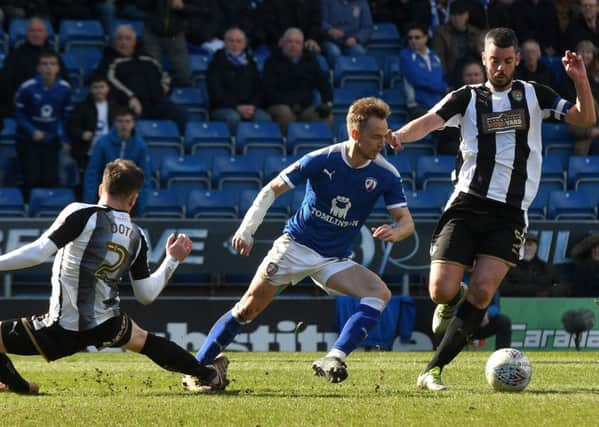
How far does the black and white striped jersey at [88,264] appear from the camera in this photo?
8617mm

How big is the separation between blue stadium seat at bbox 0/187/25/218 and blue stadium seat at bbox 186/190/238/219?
2066 millimetres

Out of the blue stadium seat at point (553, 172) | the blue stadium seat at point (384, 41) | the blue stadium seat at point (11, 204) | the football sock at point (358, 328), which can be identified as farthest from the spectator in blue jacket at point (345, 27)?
the football sock at point (358, 328)

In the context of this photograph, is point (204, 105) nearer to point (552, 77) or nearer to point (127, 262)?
point (552, 77)

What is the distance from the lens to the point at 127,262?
8.77 meters

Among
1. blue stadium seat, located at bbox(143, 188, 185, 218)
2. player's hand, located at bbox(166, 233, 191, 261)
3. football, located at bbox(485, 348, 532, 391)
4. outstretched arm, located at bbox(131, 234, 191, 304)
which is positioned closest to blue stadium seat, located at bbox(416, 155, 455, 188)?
blue stadium seat, located at bbox(143, 188, 185, 218)

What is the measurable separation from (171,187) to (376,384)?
28.0 feet

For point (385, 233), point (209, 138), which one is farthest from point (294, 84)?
point (385, 233)

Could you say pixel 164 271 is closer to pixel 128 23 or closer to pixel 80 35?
pixel 80 35

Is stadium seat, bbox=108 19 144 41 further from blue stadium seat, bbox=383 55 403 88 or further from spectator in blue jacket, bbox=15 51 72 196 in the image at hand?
blue stadium seat, bbox=383 55 403 88

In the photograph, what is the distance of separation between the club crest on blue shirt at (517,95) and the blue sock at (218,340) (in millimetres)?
2502

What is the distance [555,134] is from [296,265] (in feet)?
36.8

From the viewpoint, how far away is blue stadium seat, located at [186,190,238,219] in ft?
56.7

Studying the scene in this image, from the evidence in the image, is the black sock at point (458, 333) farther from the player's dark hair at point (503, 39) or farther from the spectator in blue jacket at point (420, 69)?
the spectator in blue jacket at point (420, 69)

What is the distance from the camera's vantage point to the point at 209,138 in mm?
18734
